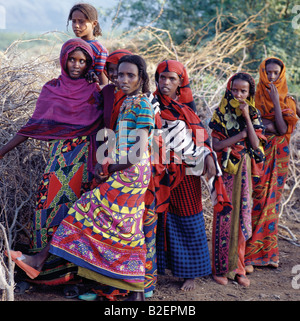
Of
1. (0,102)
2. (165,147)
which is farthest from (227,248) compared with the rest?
(0,102)

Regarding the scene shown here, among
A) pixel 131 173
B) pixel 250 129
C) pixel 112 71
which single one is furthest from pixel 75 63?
→ pixel 250 129

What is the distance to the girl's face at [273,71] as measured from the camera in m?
3.91

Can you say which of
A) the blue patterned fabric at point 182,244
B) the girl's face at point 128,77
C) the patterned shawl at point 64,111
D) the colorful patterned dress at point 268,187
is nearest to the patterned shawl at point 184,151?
the blue patterned fabric at point 182,244

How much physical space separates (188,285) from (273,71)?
2.17 meters

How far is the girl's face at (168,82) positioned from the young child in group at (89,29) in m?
0.46

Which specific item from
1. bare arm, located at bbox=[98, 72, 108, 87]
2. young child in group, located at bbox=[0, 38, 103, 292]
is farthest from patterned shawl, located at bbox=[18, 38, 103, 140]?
bare arm, located at bbox=[98, 72, 108, 87]

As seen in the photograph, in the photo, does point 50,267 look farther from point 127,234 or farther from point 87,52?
point 87,52

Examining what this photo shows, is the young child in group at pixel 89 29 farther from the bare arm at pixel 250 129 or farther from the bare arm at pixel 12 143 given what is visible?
the bare arm at pixel 250 129

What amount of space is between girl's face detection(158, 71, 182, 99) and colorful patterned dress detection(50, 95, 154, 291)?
473 mm

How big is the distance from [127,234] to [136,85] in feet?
3.52

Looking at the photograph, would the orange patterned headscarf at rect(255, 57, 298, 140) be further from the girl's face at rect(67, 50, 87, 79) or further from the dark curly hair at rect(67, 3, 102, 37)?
the girl's face at rect(67, 50, 87, 79)

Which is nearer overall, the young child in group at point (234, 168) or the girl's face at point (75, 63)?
the girl's face at point (75, 63)
